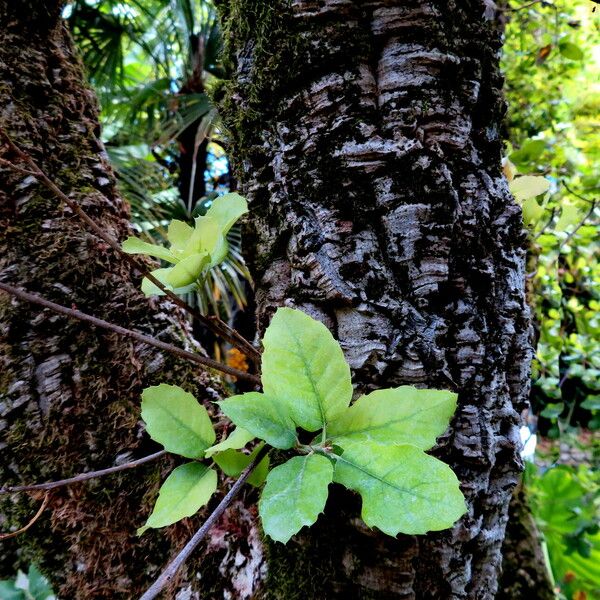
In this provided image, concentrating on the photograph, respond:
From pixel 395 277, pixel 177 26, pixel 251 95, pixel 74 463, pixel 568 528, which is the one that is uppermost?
pixel 177 26

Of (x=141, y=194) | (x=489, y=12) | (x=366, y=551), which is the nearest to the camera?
(x=366, y=551)

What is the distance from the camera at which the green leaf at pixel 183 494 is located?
38 cm

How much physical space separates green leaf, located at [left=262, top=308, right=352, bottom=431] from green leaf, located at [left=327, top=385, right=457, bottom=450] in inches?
0.9

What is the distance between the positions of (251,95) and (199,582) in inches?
22.2

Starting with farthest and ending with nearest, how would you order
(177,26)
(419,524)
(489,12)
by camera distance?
(177,26), (489,12), (419,524)

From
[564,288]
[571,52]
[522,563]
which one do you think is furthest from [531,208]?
[564,288]

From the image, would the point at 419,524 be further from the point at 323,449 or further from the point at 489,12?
the point at 489,12

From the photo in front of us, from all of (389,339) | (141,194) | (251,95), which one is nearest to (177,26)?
(141,194)

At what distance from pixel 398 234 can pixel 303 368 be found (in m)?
0.20

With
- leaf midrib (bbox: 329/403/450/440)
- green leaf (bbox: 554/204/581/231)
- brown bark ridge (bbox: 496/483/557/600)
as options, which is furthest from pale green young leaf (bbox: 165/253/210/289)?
brown bark ridge (bbox: 496/483/557/600)

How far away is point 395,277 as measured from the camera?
0.48 m

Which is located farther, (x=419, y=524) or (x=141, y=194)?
(x=141, y=194)

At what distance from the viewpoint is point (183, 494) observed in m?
0.40

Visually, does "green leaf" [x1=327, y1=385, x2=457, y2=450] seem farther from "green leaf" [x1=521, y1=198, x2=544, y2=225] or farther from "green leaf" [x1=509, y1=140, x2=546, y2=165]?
"green leaf" [x1=509, y1=140, x2=546, y2=165]
